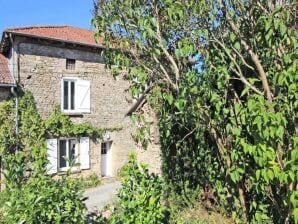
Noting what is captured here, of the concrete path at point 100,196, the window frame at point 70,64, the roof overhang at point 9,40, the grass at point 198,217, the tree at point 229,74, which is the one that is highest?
the roof overhang at point 9,40

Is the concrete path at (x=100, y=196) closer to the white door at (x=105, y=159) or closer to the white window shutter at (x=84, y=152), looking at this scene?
the white door at (x=105, y=159)

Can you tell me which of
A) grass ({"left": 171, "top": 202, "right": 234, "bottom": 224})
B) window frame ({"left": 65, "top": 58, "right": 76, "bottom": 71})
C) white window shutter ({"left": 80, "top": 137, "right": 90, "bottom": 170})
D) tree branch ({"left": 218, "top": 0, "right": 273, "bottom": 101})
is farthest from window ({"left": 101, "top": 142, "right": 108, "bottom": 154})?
tree branch ({"left": 218, "top": 0, "right": 273, "bottom": 101})

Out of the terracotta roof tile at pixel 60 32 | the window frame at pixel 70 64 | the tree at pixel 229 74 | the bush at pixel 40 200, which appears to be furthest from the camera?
the window frame at pixel 70 64

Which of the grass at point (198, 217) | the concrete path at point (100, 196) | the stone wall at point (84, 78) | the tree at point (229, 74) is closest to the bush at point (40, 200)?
the tree at point (229, 74)

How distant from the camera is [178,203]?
9.14 meters

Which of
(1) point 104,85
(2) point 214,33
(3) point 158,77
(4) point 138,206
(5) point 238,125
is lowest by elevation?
(4) point 138,206

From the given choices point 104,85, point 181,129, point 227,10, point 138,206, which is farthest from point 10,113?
point 227,10

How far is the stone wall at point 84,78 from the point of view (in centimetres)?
1567

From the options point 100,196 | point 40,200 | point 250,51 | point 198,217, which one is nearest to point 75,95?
point 100,196

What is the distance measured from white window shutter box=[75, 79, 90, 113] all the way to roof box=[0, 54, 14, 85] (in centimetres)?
330

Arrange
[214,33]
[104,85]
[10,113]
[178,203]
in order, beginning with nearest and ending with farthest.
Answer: [214,33]
[178,203]
[10,113]
[104,85]

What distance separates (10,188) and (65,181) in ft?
2.59

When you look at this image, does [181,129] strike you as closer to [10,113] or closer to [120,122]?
[10,113]

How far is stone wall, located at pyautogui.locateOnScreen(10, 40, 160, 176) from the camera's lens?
1567cm
